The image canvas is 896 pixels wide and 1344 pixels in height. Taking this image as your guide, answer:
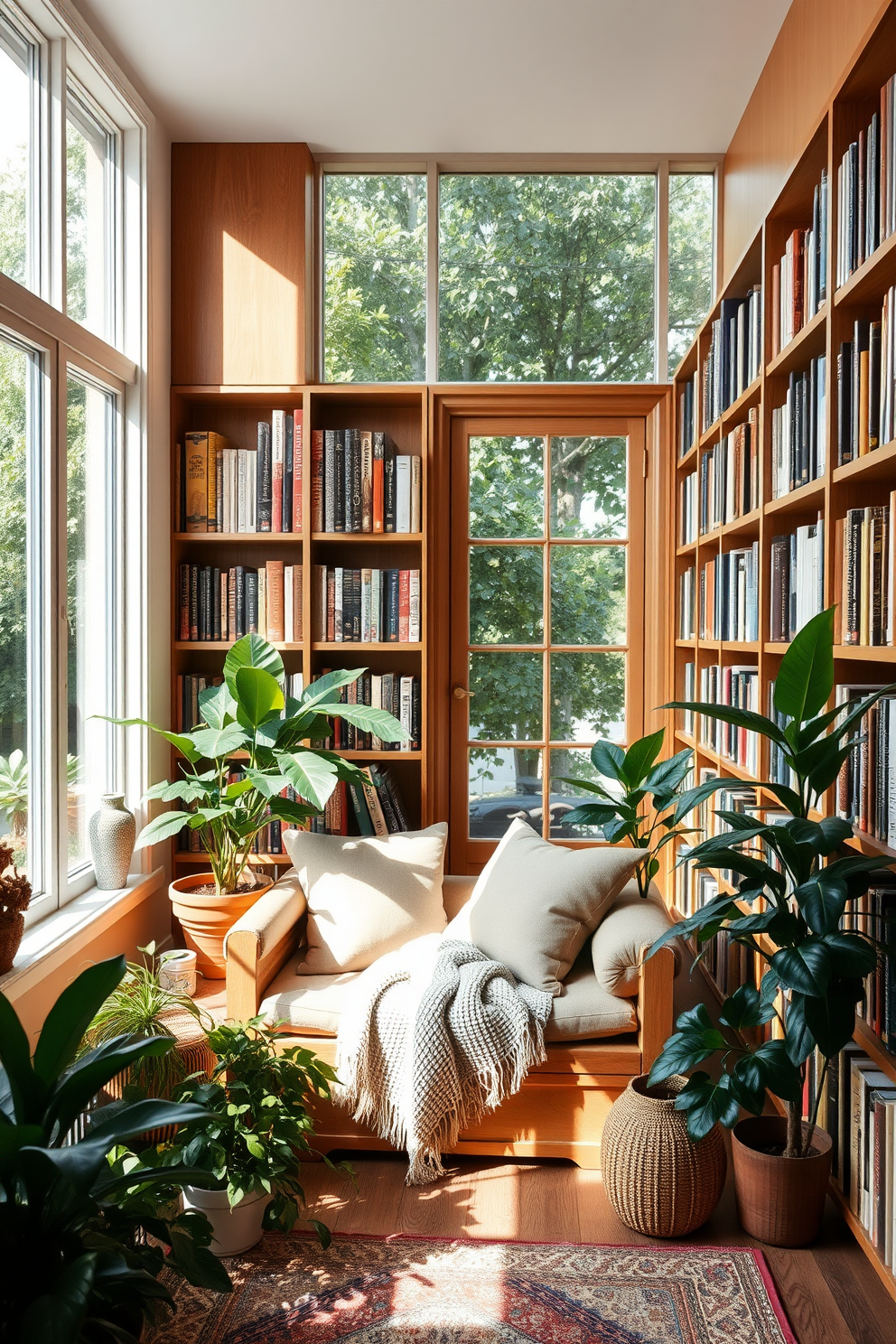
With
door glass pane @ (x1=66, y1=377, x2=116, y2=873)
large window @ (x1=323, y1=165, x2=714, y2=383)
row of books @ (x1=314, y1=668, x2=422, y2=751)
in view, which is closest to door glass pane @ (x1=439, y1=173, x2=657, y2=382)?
large window @ (x1=323, y1=165, x2=714, y2=383)

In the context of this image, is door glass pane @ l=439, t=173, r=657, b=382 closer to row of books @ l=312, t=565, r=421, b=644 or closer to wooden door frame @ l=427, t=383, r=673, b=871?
wooden door frame @ l=427, t=383, r=673, b=871

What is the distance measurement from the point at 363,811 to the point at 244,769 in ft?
2.32

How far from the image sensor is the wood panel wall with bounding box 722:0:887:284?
96.0 inches

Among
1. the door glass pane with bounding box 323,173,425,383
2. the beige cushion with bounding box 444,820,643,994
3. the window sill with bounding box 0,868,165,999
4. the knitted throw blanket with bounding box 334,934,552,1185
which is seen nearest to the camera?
the knitted throw blanket with bounding box 334,934,552,1185

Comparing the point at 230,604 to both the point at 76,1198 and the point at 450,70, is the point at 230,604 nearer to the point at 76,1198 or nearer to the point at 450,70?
the point at 450,70

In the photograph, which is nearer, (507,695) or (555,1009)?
(555,1009)

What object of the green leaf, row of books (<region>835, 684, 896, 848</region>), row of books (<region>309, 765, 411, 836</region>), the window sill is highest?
the green leaf

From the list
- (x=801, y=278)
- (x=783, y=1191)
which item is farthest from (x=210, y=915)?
(x=801, y=278)

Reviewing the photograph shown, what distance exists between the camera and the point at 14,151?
8.73ft

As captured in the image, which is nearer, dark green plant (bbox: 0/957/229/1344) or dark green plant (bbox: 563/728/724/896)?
dark green plant (bbox: 0/957/229/1344)

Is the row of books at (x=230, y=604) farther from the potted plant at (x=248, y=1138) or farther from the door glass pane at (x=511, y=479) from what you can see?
the potted plant at (x=248, y=1138)

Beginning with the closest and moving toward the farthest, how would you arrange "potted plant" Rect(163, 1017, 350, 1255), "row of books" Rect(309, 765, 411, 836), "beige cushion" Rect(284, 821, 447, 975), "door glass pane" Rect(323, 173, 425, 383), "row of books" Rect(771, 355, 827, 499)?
"potted plant" Rect(163, 1017, 350, 1255)
"row of books" Rect(771, 355, 827, 499)
"beige cushion" Rect(284, 821, 447, 975)
"row of books" Rect(309, 765, 411, 836)
"door glass pane" Rect(323, 173, 425, 383)

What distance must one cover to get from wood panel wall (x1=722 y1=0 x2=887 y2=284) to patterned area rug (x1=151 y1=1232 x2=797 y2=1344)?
2.51 meters

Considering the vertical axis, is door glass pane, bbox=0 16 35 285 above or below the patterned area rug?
above
